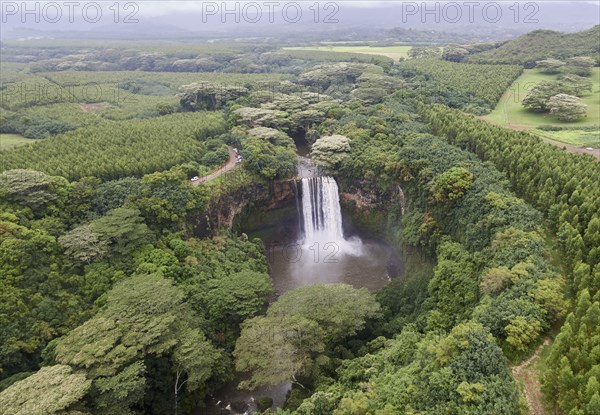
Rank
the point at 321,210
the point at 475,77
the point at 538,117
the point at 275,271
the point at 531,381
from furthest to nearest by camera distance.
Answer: the point at 475,77
the point at 538,117
the point at 321,210
the point at 275,271
the point at 531,381

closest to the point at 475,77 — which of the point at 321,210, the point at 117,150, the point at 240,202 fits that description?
the point at 321,210

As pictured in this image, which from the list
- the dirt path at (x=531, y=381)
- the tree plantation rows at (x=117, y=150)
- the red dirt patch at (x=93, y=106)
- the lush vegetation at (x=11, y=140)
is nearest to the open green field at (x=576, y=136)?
the dirt path at (x=531, y=381)

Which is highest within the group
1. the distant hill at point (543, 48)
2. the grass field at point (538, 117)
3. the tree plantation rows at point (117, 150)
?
the distant hill at point (543, 48)

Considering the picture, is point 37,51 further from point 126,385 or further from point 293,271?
point 126,385

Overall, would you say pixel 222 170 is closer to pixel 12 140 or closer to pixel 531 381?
pixel 12 140

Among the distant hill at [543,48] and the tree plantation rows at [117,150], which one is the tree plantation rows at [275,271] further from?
the distant hill at [543,48]
